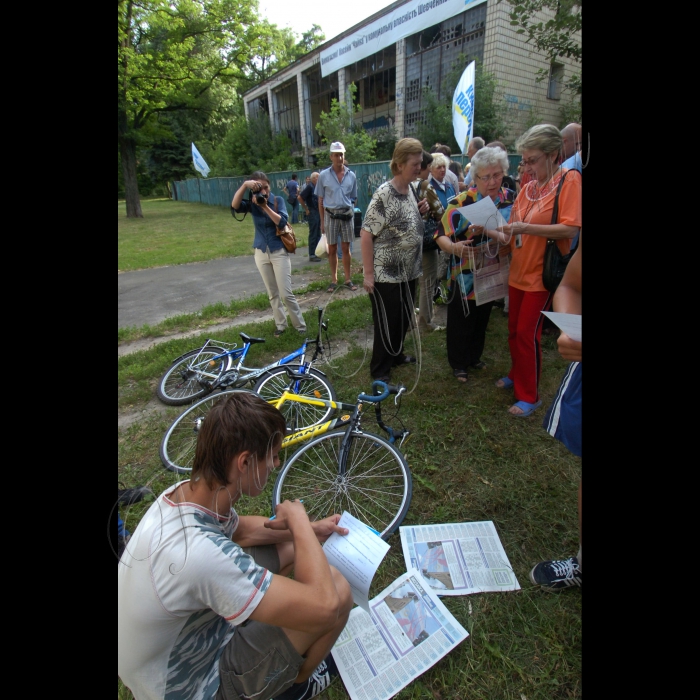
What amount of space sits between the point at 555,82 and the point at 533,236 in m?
15.6

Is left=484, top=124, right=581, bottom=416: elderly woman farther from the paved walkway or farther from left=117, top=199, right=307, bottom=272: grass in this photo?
left=117, top=199, right=307, bottom=272: grass

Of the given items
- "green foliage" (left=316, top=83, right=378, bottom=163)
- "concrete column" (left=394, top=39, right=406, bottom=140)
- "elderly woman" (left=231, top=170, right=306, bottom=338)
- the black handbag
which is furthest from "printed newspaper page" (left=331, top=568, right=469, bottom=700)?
"concrete column" (left=394, top=39, right=406, bottom=140)

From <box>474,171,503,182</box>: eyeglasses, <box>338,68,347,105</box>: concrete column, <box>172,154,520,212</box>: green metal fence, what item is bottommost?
<box>474,171,503,182</box>: eyeglasses

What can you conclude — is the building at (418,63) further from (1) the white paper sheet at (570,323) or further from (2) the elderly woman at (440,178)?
(1) the white paper sheet at (570,323)

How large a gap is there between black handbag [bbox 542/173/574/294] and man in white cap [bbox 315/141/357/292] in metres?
3.95

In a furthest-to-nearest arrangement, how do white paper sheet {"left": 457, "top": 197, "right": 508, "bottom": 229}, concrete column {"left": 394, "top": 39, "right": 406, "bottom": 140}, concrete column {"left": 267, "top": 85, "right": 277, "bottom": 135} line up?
concrete column {"left": 267, "top": 85, "right": 277, "bottom": 135}, concrete column {"left": 394, "top": 39, "right": 406, "bottom": 140}, white paper sheet {"left": 457, "top": 197, "right": 508, "bottom": 229}

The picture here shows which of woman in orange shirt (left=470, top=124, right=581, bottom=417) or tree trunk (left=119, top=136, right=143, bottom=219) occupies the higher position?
tree trunk (left=119, top=136, right=143, bottom=219)

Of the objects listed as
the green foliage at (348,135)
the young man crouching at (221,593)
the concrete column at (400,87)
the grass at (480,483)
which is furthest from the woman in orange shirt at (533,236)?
the concrete column at (400,87)

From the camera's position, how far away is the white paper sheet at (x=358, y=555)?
5.62 ft

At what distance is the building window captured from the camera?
1434 cm

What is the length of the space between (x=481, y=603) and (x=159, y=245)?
1406 centimetres

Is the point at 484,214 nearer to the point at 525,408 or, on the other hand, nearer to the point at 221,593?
the point at 525,408
